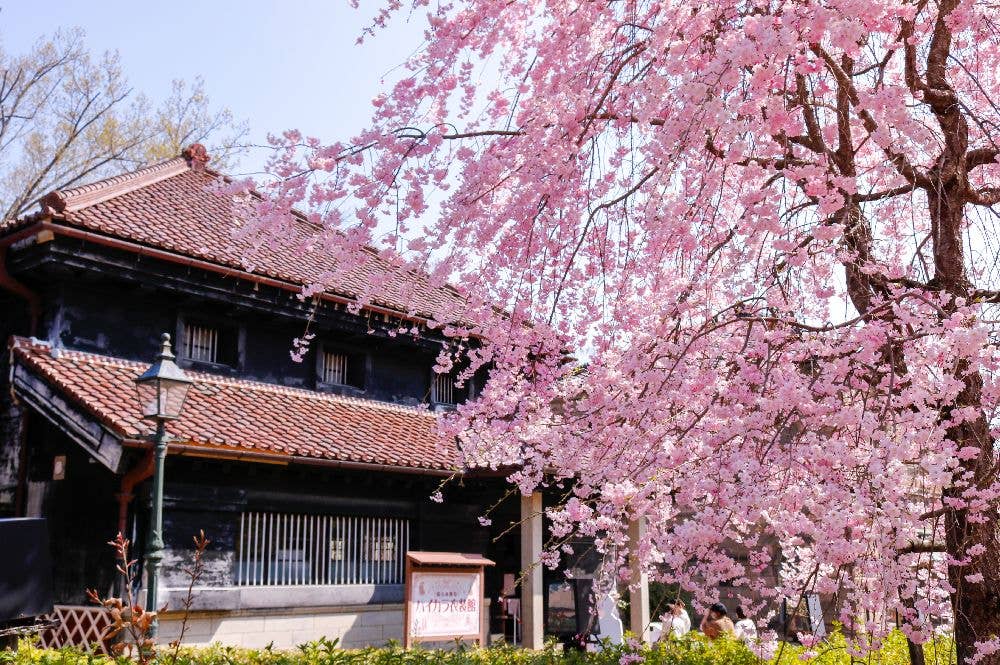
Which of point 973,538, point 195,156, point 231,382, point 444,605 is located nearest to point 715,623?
point 444,605

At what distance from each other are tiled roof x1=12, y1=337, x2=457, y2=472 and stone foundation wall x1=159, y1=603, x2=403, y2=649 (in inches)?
89.4

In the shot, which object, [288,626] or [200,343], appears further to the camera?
[200,343]

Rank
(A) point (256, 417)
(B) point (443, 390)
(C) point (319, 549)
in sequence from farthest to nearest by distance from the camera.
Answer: (B) point (443, 390), (C) point (319, 549), (A) point (256, 417)

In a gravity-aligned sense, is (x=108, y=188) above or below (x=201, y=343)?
above

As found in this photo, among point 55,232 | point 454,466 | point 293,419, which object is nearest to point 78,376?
point 55,232

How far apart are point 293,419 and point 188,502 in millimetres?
2343

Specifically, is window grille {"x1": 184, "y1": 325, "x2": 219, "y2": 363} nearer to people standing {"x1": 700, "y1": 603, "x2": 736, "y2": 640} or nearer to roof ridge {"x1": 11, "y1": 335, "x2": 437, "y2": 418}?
roof ridge {"x1": 11, "y1": 335, "x2": 437, "y2": 418}

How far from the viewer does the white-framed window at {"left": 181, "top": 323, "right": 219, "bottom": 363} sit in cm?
1393

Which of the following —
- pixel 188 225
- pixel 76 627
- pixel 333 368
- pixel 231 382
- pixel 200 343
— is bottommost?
pixel 76 627

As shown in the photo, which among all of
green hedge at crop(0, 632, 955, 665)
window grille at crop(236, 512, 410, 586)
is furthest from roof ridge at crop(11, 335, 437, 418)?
green hedge at crop(0, 632, 955, 665)

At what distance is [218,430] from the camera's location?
12.0m

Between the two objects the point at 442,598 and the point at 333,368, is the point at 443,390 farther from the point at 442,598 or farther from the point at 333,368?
the point at 442,598

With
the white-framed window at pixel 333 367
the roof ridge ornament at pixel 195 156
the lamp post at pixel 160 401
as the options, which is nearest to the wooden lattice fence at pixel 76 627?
the lamp post at pixel 160 401

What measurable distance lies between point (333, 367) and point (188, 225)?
347 cm
